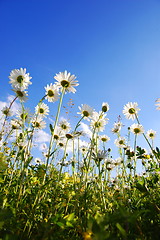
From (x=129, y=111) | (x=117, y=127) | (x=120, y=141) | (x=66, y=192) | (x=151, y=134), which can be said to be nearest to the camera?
(x=66, y=192)

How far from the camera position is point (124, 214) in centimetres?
77

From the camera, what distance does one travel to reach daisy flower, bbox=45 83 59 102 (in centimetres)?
217

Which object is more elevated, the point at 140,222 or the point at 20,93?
the point at 20,93

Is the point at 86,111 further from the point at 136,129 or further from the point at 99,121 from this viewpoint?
the point at 136,129

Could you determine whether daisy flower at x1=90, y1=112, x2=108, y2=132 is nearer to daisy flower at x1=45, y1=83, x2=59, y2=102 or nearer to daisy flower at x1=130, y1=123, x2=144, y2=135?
daisy flower at x1=45, y1=83, x2=59, y2=102

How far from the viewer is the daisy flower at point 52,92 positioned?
2170 millimetres

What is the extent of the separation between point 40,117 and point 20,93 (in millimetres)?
481

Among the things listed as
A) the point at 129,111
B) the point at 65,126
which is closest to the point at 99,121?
the point at 65,126

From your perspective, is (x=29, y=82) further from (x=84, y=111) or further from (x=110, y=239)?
(x=110, y=239)

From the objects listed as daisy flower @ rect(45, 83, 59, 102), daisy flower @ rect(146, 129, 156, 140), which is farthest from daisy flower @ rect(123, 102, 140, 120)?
daisy flower @ rect(45, 83, 59, 102)

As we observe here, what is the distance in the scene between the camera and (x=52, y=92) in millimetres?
2180

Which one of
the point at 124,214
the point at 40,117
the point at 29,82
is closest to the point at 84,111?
the point at 40,117

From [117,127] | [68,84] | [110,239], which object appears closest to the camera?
[110,239]

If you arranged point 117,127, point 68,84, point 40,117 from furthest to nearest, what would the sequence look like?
point 117,127 < point 40,117 < point 68,84
